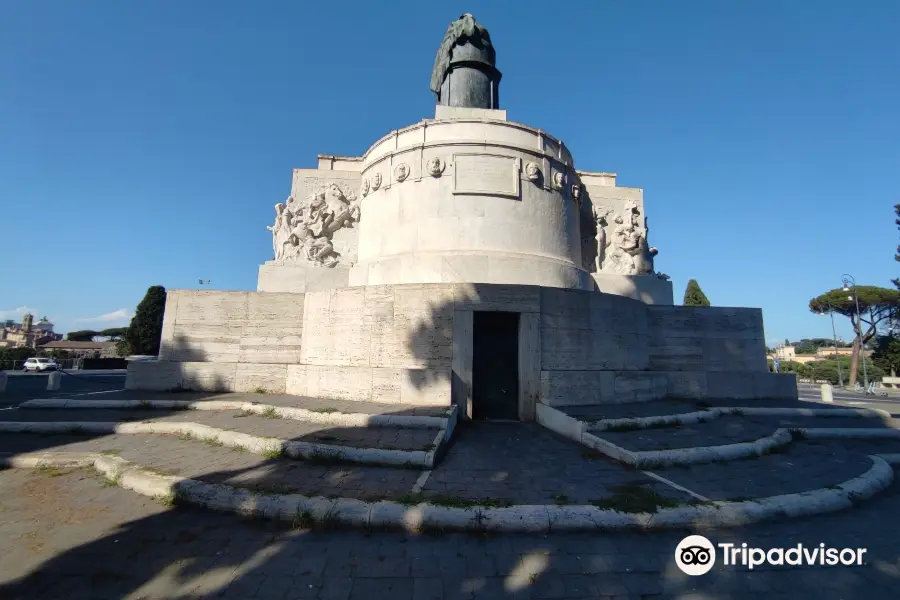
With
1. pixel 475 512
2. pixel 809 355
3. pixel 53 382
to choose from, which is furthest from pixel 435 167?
pixel 809 355

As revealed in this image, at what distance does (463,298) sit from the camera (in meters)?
9.99

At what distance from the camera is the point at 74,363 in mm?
38281

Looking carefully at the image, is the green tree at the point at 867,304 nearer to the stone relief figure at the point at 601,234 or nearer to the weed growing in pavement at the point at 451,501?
the stone relief figure at the point at 601,234

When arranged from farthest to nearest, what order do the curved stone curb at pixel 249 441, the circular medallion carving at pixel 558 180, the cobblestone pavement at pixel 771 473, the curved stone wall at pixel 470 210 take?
1. the circular medallion carving at pixel 558 180
2. the curved stone wall at pixel 470 210
3. the curved stone curb at pixel 249 441
4. the cobblestone pavement at pixel 771 473

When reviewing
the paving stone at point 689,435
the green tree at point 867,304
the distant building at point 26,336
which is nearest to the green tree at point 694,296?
the green tree at point 867,304

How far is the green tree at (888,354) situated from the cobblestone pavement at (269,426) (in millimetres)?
53600

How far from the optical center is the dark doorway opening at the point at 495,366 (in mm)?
10094

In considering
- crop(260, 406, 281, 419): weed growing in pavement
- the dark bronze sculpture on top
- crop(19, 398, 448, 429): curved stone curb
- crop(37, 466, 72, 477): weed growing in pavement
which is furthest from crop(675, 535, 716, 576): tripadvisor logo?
the dark bronze sculpture on top

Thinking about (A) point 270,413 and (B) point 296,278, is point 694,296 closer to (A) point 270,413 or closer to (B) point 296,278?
(B) point 296,278

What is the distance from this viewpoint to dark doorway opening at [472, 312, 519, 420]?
397 inches

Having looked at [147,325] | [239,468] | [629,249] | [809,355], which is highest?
[629,249]

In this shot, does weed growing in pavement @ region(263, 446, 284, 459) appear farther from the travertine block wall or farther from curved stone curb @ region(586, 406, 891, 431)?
curved stone curb @ region(586, 406, 891, 431)

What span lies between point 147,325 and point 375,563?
45.3 m

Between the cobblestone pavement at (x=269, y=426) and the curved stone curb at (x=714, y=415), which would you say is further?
the curved stone curb at (x=714, y=415)
